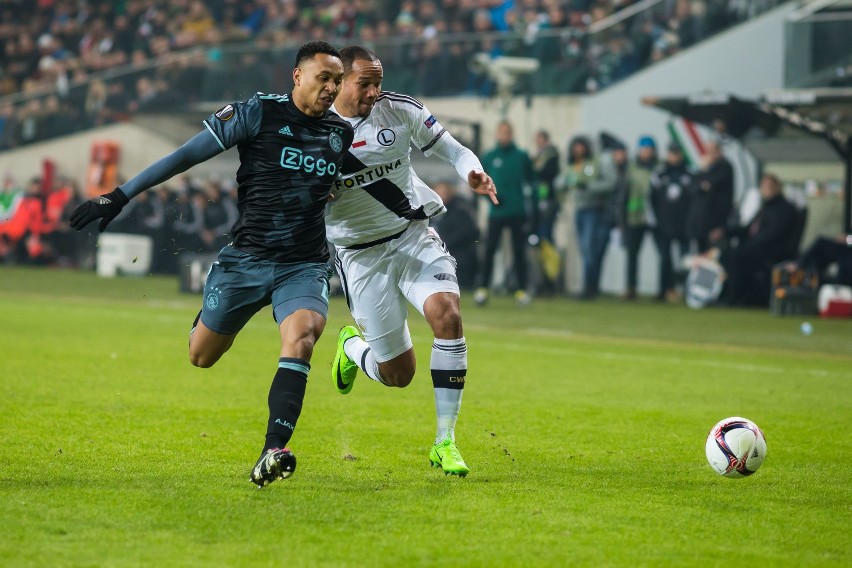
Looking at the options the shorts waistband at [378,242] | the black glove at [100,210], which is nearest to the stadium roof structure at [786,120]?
the shorts waistband at [378,242]

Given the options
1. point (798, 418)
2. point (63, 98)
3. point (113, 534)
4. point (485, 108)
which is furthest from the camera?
point (63, 98)

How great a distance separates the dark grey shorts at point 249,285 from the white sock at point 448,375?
77cm

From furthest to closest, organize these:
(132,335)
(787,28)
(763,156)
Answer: (763,156)
(787,28)
(132,335)

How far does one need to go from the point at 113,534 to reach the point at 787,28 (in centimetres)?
1509

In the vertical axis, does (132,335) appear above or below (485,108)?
below

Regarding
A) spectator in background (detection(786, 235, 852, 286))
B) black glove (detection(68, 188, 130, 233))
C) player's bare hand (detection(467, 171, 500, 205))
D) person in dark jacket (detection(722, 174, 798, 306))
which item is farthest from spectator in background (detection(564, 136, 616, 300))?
black glove (detection(68, 188, 130, 233))

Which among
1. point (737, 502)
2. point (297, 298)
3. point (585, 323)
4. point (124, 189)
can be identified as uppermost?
point (124, 189)

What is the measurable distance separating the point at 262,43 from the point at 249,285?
69.0 ft

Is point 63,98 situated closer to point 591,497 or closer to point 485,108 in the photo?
point 485,108

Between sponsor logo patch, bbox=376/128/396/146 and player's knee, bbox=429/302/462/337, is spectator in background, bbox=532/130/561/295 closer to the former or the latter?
sponsor logo patch, bbox=376/128/396/146

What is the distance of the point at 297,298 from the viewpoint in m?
6.18

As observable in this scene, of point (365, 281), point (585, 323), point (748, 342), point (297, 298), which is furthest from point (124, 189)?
point (585, 323)

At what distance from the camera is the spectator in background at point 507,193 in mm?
18750

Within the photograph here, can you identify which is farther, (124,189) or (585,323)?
(585,323)
